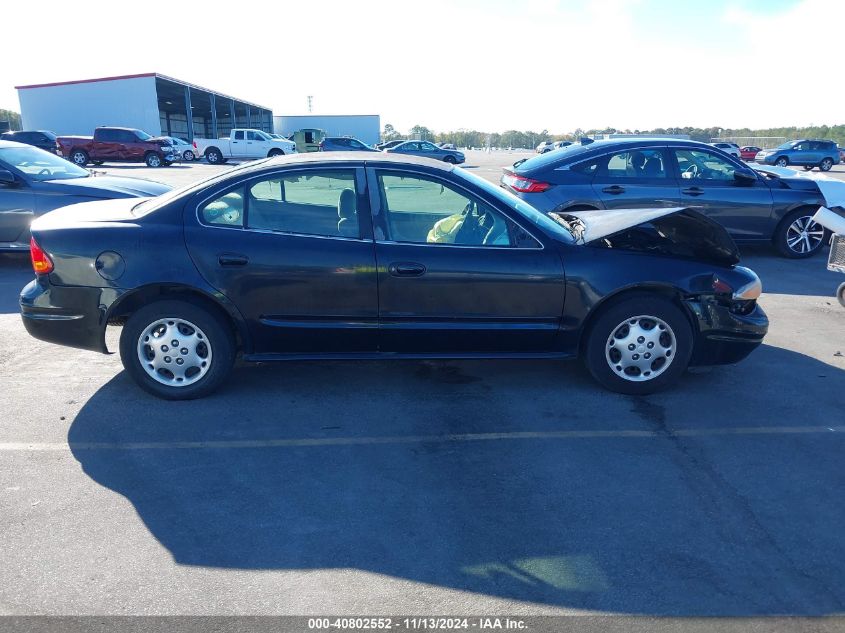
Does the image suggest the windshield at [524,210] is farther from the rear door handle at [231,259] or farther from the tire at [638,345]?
the rear door handle at [231,259]

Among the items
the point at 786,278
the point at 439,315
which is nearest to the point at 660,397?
the point at 439,315

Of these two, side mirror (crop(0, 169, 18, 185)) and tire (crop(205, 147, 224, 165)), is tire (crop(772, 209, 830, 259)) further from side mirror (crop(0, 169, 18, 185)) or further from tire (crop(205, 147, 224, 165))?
tire (crop(205, 147, 224, 165))

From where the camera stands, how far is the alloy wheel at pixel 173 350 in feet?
14.5

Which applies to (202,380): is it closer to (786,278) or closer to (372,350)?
(372,350)

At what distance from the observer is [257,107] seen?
7312 centimetres

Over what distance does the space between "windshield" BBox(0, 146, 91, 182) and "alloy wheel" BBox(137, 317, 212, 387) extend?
516 centimetres

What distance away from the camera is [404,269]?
4.38 metres

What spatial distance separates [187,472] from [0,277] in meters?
6.02

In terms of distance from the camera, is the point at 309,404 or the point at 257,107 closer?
the point at 309,404

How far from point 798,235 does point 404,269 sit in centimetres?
754

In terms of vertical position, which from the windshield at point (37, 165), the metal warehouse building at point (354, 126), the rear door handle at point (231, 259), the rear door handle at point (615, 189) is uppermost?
the metal warehouse building at point (354, 126)

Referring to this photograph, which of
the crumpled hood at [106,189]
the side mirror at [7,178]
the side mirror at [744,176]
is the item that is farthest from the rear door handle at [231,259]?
the side mirror at [744,176]

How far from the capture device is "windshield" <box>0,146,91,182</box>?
27.2ft

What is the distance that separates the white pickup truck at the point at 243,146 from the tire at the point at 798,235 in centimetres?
3014
